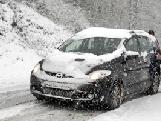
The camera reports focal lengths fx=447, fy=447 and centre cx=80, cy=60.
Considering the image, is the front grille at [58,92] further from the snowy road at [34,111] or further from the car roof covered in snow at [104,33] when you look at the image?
the car roof covered in snow at [104,33]

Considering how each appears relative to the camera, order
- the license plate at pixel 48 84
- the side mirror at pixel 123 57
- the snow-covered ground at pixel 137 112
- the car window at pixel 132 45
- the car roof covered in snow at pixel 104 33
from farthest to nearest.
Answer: the car roof covered in snow at pixel 104 33 → the car window at pixel 132 45 → the side mirror at pixel 123 57 → the license plate at pixel 48 84 → the snow-covered ground at pixel 137 112

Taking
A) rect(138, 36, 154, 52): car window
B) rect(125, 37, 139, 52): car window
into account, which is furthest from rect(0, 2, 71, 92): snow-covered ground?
rect(138, 36, 154, 52): car window

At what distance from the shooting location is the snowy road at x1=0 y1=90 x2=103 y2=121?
8977 mm

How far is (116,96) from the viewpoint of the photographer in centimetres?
1035

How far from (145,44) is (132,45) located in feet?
3.65

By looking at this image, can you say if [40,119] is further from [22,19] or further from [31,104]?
[22,19]

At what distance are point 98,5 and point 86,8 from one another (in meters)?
1.79

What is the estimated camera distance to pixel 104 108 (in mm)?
10367

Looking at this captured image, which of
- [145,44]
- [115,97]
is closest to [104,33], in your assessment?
[145,44]

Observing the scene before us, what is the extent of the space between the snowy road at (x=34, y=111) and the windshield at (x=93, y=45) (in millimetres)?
1499

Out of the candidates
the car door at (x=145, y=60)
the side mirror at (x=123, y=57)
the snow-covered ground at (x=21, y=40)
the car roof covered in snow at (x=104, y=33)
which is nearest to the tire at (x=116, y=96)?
the side mirror at (x=123, y=57)

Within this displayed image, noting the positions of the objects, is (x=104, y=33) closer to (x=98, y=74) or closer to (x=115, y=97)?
(x=115, y=97)

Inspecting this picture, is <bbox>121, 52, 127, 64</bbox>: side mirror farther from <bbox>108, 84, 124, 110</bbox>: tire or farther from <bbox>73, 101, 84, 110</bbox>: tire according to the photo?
<bbox>73, 101, 84, 110</bbox>: tire

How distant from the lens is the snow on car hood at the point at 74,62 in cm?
978
